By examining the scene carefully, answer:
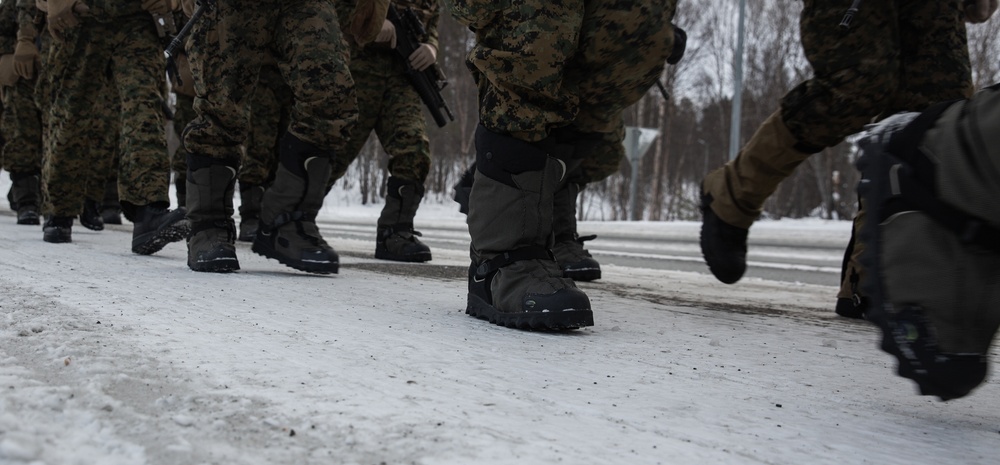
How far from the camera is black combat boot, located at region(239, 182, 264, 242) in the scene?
5.04 meters

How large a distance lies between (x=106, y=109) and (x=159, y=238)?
1354 mm

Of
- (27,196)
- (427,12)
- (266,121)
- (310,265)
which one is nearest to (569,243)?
(310,265)

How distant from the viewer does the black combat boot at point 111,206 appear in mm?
6852

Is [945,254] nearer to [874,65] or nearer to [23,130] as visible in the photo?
[874,65]

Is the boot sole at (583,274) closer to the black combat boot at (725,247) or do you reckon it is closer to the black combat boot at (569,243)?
the black combat boot at (569,243)

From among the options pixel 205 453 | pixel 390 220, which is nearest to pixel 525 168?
pixel 205 453

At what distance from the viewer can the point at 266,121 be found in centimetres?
473

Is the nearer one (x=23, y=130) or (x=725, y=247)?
(x=725, y=247)

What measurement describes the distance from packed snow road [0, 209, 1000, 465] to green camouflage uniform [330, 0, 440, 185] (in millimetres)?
2233

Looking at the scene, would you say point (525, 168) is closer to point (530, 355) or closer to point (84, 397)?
point (530, 355)

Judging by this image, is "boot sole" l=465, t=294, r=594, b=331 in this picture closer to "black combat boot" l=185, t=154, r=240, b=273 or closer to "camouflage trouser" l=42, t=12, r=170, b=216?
"black combat boot" l=185, t=154, r=240, b=273

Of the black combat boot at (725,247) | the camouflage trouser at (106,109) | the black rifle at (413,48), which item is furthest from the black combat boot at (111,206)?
the black combat boot at (725,247)

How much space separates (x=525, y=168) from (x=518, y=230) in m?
0.14

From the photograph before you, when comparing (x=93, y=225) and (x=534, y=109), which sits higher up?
(x=534, y=109)
